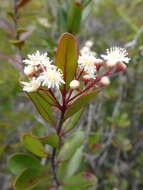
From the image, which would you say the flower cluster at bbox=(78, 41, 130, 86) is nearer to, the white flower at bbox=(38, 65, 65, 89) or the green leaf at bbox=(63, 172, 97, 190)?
the white flower at bbox=(38, 65, 65, 89)

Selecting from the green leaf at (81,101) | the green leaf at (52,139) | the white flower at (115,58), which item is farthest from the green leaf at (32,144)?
the white flower at (115,58)

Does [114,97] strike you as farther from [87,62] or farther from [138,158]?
[87,62]

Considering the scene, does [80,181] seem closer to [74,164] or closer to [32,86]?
[74,164]

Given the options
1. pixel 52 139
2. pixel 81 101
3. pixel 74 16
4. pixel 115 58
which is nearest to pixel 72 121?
pixel 52 139

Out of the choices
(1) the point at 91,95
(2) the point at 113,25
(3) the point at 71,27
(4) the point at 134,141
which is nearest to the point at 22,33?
(3) the point at 71,27

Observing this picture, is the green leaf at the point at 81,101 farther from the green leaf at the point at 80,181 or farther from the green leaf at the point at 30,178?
the green leaf at the point at 80,181

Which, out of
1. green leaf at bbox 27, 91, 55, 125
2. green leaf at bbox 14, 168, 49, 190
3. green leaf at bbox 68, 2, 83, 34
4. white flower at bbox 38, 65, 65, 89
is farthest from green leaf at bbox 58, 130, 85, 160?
green leaf at bbox 68, 2, 83, 34
